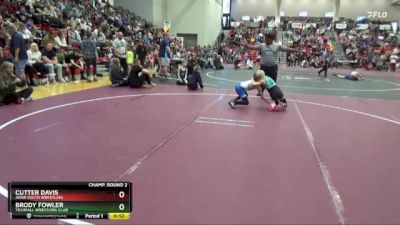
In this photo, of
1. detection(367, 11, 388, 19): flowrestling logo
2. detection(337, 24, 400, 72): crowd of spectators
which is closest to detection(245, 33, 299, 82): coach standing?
detection(337, 24, 400, 72): crowd of spectators

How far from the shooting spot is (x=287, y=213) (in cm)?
343

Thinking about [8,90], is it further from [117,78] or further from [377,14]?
[377,14]

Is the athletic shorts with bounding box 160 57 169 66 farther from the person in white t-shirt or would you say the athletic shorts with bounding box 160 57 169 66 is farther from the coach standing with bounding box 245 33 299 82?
the coach standing with bounding box 245 33 299 82

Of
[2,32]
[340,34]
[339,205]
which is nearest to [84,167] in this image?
[339,205]

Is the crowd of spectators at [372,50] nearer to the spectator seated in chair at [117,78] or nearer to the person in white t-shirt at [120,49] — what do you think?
the person in white t-shirt at [120,49]

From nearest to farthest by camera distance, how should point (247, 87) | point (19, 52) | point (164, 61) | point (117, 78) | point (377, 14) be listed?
point (247, 87) < point (19, 52) < point (117, 78) < point (164, 61) < point (377, 14)
